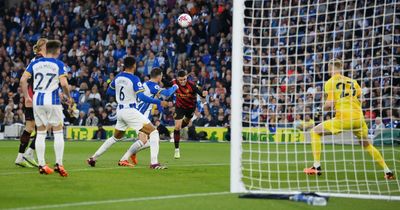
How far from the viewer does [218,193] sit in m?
10.3

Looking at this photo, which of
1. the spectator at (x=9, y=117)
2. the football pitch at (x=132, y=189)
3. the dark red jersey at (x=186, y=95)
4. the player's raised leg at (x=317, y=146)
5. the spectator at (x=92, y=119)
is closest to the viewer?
the football pitch at (x=132, y=189)

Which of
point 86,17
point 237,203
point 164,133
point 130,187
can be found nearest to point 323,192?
point 237,203

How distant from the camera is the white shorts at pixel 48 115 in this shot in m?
12.4

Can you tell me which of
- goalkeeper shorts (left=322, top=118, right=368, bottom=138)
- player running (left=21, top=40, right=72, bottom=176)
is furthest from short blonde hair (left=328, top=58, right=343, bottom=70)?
player running (left=21, top=40, right=72, bottom=176)

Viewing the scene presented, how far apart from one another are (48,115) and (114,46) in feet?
69.1

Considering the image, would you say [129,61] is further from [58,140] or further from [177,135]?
[177,135]

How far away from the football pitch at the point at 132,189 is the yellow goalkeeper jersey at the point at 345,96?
218 cm

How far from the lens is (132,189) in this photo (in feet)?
35.1

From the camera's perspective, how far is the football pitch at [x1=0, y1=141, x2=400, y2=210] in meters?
9.05

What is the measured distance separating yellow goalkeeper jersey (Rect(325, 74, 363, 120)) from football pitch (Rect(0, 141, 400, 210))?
7.16 feet

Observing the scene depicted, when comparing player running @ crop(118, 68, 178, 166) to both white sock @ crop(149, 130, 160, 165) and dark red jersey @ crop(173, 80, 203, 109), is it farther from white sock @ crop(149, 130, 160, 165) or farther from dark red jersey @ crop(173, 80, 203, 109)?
dark red jersey @ crop(173, 80, 203, 109)

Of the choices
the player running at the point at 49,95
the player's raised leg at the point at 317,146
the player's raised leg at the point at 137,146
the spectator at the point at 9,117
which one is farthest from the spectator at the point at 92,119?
the player's raised leg at the point at 317,146

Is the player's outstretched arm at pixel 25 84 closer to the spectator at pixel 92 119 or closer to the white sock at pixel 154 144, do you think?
the white sock at pixel 154 144

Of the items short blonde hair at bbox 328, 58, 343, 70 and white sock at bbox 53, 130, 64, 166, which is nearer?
white sock at bbox 53, 130, 64, 166
